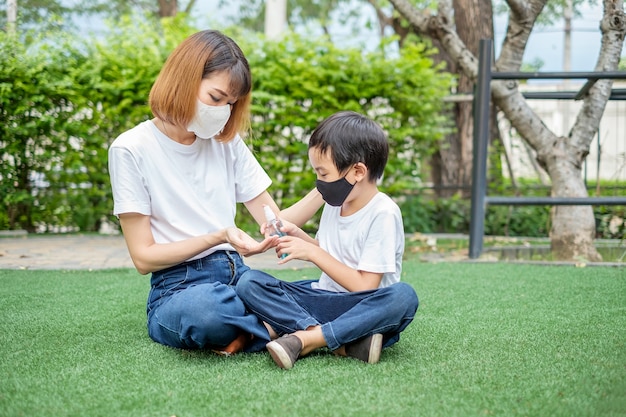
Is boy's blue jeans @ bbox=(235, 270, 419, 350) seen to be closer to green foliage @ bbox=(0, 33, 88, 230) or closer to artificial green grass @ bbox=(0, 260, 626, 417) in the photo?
artificial green grass @ bbox=(0, 260, 626, 417)

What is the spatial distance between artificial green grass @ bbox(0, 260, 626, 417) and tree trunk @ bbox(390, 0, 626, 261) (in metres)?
1.84

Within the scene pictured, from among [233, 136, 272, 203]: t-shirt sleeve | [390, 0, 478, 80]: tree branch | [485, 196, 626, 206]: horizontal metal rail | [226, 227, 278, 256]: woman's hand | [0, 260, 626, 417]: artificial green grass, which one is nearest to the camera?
[0, 260, 626, 417]: artificial green grass

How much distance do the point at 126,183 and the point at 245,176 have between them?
1.76ft

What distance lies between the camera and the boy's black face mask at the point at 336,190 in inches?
97.2

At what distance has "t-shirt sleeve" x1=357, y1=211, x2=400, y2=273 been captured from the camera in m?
2.38

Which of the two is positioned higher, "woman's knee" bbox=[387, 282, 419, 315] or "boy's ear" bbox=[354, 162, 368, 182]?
"boy's ear" bbox=[354, 162, 368, 182]

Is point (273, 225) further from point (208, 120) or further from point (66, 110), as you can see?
point (66, 110)

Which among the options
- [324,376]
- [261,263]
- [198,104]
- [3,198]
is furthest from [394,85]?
[324,376]

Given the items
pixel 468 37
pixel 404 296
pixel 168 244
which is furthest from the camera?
pixel 468 37

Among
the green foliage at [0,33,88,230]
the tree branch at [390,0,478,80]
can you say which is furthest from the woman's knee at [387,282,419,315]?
the green foliage at [0,33,88,230]

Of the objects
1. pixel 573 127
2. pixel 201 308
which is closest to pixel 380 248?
pixel 201 308

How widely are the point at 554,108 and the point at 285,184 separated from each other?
506 cm

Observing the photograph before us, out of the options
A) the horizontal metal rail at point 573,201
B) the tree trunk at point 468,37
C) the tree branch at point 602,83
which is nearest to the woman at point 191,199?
Result: the horizontal metal rail at point 573,201

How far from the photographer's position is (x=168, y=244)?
244cm
